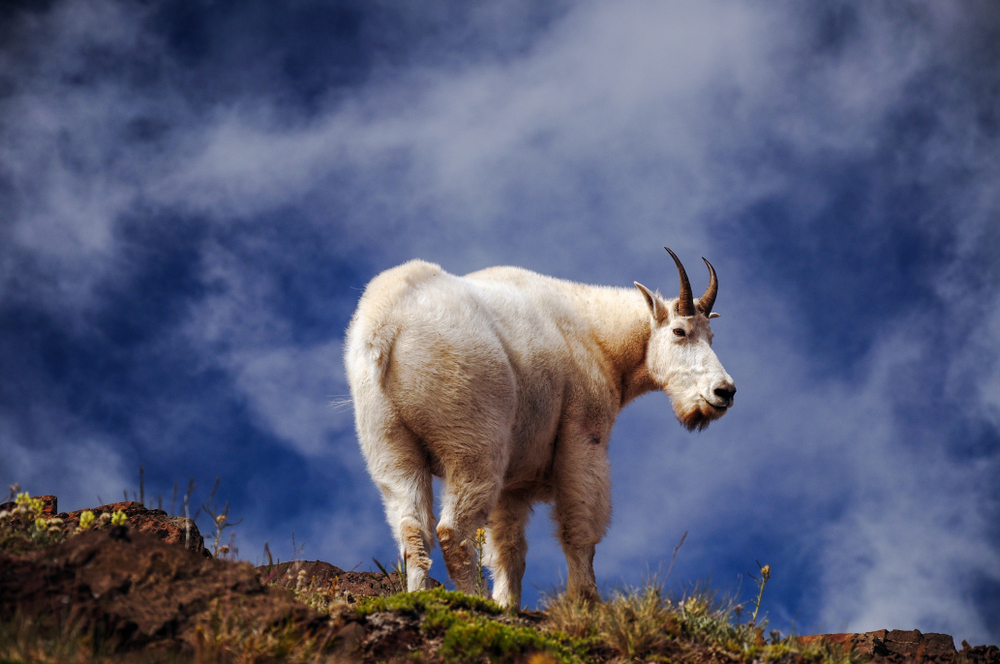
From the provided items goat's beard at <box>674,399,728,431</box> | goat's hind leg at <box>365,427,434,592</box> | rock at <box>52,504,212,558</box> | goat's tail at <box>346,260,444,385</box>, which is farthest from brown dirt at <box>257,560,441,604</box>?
goat's beard at <box>674,399,728,431</box>

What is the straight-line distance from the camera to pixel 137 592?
14.5ft

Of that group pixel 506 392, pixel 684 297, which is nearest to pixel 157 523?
pixel 506 392

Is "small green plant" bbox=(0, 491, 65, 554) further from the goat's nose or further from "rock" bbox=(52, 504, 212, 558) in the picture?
the goat's nose

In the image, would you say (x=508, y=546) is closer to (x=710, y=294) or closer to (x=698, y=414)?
(x=698, y=414)

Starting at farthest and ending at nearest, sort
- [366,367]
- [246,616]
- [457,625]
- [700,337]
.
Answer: [700,337], [366,367], [457,625], [246,616]

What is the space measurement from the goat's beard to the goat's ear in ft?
3.54

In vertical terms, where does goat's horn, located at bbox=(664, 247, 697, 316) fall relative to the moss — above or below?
above

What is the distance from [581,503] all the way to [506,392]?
5.93ft

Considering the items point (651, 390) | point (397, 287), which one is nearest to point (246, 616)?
point (397, 287)

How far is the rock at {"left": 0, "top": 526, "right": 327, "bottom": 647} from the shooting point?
4195 mm

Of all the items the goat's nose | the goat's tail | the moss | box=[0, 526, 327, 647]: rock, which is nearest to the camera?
box=[0, 526, 327, 647]: rock

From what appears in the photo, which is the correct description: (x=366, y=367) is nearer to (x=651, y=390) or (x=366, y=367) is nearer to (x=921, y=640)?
(x=651, y=390)

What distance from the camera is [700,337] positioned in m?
9.19

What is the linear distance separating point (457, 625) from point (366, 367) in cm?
258
